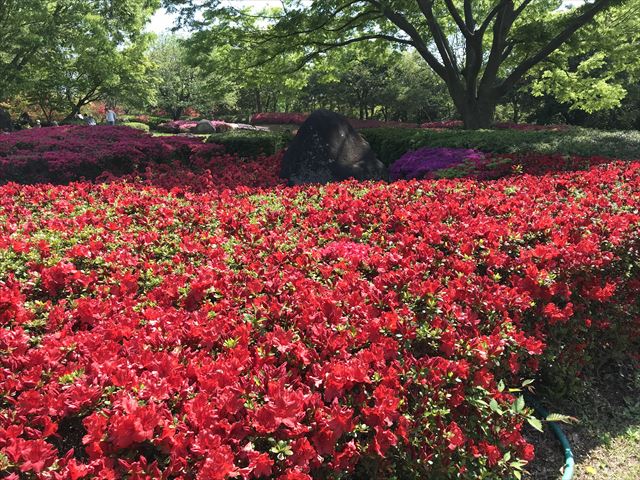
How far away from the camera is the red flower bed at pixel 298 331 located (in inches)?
58.0

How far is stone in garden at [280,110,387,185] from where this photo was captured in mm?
8555

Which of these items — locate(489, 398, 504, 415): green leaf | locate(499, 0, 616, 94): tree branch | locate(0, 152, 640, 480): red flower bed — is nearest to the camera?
locate(0, 152, 640, 480): red flower bed

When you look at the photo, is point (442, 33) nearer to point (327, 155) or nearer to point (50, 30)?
point (327, 155)

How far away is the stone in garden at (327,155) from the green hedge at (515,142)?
5.14 ft

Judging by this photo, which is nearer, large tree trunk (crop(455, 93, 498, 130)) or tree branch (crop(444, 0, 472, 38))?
tree branch (crop(444, 0, 472, 38))

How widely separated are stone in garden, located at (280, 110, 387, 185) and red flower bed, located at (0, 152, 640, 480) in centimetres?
454

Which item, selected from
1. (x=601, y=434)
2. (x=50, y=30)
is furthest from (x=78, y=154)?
(x=50, y=30)

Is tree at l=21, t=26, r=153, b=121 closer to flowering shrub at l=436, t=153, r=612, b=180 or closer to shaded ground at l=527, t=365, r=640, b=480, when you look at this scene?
flowering shrub at l=436, t=153, r=612, b=180

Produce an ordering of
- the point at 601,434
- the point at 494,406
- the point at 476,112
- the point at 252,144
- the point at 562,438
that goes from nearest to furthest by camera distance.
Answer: the point at 494,406 < the point at 562,438 < the point at 601,434 < the point at 252,144 < the point at 476,112

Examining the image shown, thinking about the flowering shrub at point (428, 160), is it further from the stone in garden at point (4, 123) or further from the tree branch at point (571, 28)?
the stone in garden at point (4, 123)

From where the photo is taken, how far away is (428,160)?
895 cm

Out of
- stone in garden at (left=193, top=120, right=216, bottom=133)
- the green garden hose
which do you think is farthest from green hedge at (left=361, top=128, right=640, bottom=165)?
stone in garden at (left=193, top=120, right=216, bottom=133)

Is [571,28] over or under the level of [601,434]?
over

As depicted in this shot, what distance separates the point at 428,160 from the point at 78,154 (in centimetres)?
655
